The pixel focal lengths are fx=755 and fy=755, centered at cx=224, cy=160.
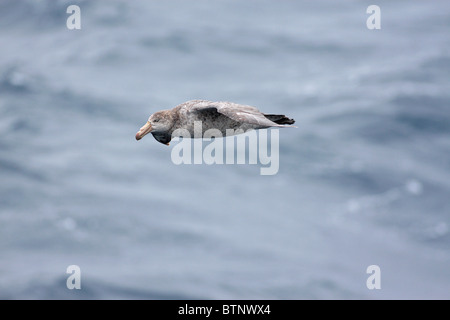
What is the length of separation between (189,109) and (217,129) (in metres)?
0.95

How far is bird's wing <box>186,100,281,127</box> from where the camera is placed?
19.5m

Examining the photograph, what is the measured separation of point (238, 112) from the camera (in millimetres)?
19812

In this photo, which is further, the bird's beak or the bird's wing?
the bird's beak

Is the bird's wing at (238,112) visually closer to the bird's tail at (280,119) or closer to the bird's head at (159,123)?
the bird's head at (159,123)

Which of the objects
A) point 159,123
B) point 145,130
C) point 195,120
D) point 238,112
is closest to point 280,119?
point 238,112

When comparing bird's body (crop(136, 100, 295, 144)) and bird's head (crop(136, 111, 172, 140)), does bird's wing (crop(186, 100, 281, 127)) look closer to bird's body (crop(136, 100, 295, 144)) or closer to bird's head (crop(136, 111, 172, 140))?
bird's body (crop(136, 100, 295, 144))

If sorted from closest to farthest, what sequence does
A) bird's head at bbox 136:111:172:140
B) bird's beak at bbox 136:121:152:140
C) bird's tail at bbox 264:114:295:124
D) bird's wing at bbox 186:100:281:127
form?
bird's wing at bbox 186:100:281:127 → bird's beak at bbox 136:121:152:140 → bird's head at bbox 136:111:172:140 → bird's tail at bbox 264:114:295:124

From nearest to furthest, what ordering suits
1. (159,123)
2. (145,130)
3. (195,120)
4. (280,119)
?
(145,130), (159,123), (195,120), (280,119)

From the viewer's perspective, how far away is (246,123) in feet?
65.4

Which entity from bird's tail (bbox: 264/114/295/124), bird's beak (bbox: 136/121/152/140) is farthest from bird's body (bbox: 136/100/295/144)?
bird's tail (bbox: 264/114/295/124)

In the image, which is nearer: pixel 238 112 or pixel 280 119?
pixel 238 112

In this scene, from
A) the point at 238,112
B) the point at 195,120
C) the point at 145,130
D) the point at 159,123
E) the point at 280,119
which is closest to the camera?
the point at 238,112

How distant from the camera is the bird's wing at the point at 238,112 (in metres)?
19.5

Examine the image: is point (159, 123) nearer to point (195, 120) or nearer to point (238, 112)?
point (195, 120)
